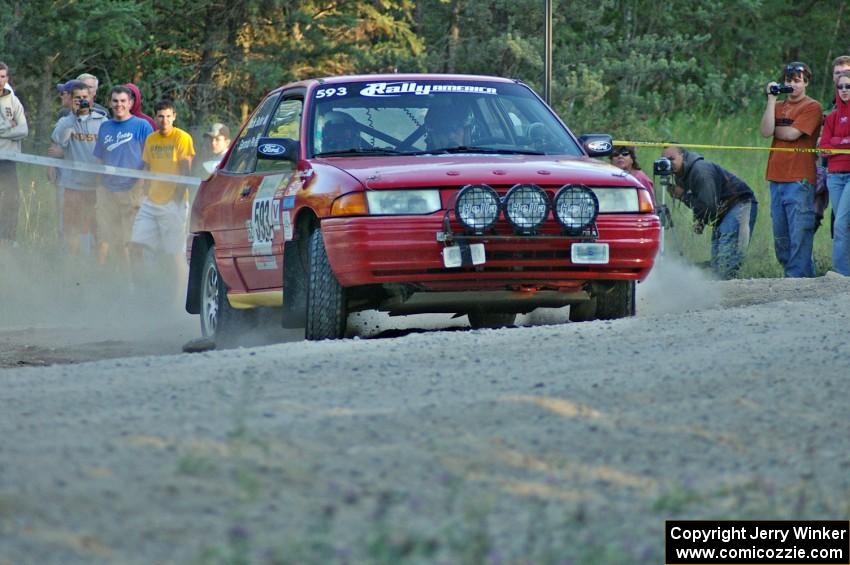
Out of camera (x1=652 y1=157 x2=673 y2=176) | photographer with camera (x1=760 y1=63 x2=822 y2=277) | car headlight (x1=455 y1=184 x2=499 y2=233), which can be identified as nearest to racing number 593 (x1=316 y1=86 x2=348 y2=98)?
car headlight (x1=455 y1=184 x2=499 y2=233)

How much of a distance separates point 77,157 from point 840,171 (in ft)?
22.9

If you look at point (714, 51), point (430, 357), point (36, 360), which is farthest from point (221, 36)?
point (430, 357)

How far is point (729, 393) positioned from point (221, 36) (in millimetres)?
23412

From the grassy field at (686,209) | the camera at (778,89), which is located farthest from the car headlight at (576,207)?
the grassy field at (686,209)

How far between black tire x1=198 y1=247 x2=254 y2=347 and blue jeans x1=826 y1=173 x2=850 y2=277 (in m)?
5.31

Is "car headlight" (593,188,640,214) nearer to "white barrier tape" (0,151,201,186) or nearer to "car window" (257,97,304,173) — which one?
"car window" (257,97,304,173)

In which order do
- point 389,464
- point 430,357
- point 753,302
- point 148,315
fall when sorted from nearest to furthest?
point 389,464 → point 430,357 → point 753,302 → point 148,315

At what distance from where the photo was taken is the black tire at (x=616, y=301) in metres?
9.27

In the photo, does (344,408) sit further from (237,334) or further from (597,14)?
(597,14)

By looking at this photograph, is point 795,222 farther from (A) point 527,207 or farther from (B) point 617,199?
(A) point 527,207

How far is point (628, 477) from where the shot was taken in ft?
15.9

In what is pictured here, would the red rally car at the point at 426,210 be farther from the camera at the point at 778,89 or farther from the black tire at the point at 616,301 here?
the camera at the point at 778,89

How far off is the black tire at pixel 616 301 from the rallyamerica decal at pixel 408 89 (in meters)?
1.58

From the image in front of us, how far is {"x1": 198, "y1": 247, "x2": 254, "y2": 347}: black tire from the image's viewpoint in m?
10.6
